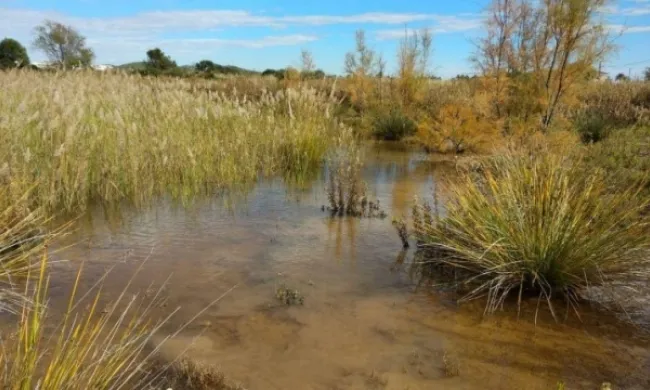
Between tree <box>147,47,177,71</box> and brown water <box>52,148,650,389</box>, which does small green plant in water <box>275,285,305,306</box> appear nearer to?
brown water <box>52,148,650,389</box>

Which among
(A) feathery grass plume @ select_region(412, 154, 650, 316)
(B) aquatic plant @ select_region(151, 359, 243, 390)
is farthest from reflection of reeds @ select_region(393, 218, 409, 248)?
(B) aquatic plant @ select_region(151, 359, 243, 390)

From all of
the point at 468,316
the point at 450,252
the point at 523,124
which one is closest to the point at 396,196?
the point at 450,252

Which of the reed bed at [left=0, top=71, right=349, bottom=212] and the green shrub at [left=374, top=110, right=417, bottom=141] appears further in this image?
the green shrub at [left=374, top=110, right=417, bottom=141]

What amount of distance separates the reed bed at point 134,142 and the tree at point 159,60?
85.8 feet

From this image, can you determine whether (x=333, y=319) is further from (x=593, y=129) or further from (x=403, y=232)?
(x=593, y=129)

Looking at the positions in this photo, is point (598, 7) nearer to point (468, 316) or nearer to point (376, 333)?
point (468, 316)

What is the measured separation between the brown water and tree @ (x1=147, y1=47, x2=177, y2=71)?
31.2m

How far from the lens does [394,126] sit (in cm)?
1399

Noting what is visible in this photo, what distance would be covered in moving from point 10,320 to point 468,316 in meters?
3.10

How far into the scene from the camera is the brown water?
2.84 m

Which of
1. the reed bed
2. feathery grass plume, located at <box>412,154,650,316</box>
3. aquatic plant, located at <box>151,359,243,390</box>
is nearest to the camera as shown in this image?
aquatic plant, located at <box>151,359,243,390</box>

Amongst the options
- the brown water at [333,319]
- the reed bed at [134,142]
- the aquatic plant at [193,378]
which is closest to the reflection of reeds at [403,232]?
the brown water at [333,319]

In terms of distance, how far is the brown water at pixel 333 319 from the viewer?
9.32 feet

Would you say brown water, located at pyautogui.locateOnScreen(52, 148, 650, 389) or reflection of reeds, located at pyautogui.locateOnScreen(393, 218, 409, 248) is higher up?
reflection of reeds, located at pyautogui.locateOnScreen(393, 218, 409, 248)
